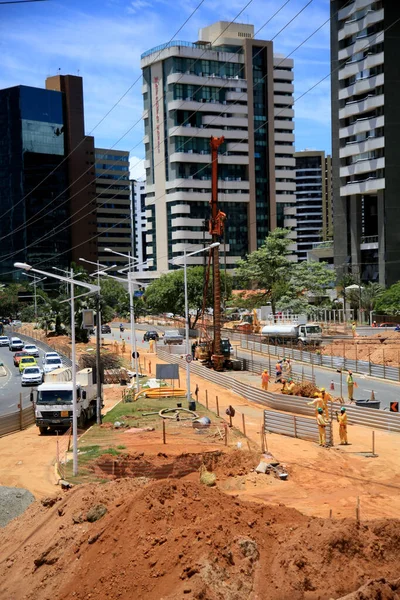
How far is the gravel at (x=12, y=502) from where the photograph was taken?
19875 millimetres

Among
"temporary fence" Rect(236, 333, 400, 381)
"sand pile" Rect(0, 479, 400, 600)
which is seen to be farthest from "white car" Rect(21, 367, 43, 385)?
"sand pile" Rect(0, 479, 400, 600)

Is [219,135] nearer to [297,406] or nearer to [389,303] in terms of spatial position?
[389,303]

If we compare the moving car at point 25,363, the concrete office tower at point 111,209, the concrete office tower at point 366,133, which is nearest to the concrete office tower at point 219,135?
the concrete office tower at point 366,133

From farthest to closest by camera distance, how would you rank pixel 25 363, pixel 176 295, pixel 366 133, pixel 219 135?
pixel 219 135 < pixel 176 295 < pixel 366 133 < pixel 25 363

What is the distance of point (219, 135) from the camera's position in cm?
13512

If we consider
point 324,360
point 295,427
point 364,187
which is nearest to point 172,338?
point 324,360

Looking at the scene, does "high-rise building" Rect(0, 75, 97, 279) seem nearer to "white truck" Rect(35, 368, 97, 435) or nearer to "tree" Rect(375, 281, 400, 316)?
"tree" Rect(375, 281, 400, 316)

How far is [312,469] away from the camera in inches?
995

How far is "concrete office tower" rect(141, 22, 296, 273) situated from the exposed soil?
7107 centimetres

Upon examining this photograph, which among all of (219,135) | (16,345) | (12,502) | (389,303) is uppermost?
(219,135)

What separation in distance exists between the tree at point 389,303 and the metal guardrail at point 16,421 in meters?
45.8

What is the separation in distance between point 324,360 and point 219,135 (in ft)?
291

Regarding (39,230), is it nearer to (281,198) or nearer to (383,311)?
(281,198)

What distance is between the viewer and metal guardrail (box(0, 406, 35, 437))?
3362 cm
